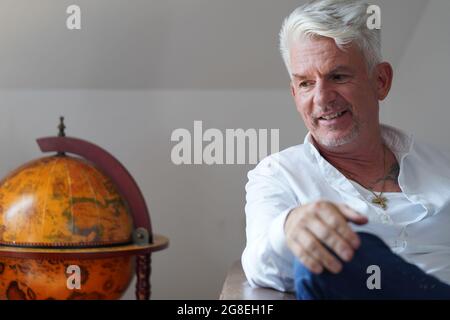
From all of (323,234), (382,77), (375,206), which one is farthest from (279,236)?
(382,77)

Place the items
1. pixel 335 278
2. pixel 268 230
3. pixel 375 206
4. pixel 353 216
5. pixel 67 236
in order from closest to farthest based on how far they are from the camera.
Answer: pixel 353 216
pixel 335 278
pixel 268 230
pixel 375 206
pixel 67 236

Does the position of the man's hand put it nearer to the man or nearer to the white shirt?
the man

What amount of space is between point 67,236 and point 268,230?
2.13ft

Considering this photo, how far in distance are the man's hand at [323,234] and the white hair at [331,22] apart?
536 millimetres

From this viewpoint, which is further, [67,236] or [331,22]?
[67,236]

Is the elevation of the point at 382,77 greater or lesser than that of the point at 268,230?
greater

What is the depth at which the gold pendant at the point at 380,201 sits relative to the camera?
140 centimetres

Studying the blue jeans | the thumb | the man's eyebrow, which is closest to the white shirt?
the man's eyebrow

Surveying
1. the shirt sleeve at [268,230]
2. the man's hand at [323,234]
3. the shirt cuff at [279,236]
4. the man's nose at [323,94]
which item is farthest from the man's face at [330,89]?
the man's hand at [323,234]

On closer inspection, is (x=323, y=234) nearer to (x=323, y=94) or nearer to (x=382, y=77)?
(x=323, y=94)

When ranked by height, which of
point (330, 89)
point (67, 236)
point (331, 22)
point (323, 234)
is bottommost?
point (67, 236)

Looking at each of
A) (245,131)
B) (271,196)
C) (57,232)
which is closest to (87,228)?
(57,232)

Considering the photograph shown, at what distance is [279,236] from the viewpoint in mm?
1080

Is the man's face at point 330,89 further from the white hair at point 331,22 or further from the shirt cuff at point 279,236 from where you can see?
the shirt cuff at point 279,236
